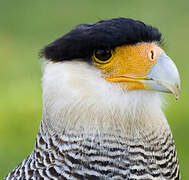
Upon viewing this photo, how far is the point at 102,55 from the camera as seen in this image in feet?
8.91

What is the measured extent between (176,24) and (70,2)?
1881 mm

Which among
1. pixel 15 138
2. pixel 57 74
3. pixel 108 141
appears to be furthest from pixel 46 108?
pixel 15 138

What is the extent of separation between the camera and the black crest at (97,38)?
8.73ft

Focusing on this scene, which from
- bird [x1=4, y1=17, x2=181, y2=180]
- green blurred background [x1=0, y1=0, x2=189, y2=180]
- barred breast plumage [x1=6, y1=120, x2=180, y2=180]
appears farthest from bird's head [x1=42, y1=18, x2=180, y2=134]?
green blurred background [x1=0, y1=0, x2=189, y2=180]

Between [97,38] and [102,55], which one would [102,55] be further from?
[97,38]

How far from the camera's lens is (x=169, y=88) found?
8.42 feet

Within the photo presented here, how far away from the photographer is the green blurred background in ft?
18.1

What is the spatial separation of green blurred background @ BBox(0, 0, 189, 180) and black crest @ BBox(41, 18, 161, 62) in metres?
1.93

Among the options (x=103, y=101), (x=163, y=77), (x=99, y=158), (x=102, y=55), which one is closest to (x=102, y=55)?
(x=102, y=55)

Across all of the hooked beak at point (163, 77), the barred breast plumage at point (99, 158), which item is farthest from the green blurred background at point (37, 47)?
the hooked beak at point (163, 77)

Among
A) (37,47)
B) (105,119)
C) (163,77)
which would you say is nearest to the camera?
(163,77)

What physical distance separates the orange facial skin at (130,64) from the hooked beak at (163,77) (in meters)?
0.03

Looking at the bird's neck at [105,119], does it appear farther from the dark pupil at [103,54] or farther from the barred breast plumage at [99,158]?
the dark pupil at [103,54]

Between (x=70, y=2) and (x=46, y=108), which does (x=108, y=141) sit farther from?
(x=70, y=2)
